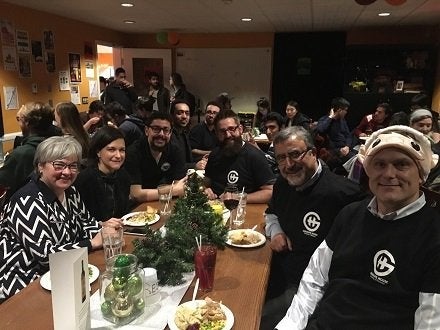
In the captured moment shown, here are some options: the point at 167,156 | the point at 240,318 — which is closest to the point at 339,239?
the point at 240,318

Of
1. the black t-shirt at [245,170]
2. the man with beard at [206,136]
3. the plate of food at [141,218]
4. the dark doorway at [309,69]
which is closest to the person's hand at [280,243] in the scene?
the plate of food at [141,218]

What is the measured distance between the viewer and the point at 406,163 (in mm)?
1277

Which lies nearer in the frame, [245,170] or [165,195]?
[165,195]

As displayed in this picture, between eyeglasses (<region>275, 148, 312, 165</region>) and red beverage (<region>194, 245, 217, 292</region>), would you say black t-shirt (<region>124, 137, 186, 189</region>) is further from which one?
red beverage (<region>194, 245, 217, 292</region>)

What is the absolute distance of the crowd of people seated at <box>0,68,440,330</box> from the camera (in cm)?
124

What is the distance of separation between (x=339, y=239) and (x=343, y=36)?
678 centimetres

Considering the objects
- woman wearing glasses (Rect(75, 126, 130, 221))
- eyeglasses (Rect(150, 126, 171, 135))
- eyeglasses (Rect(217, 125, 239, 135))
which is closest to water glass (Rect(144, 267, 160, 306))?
woman wearing glasses (Rect(75, 126, 130, 221))

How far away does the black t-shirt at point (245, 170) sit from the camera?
8.43 ft

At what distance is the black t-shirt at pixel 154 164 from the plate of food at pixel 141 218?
735mm

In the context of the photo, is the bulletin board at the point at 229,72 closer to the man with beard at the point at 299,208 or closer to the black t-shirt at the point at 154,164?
the black t-shirt at the point at 154,164

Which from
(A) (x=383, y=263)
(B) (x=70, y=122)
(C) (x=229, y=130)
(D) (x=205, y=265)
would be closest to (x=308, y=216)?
(A) (x=383, y=263)

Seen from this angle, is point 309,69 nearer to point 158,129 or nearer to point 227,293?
point 158,129

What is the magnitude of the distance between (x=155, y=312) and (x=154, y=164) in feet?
5.76

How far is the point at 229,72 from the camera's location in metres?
7.96
